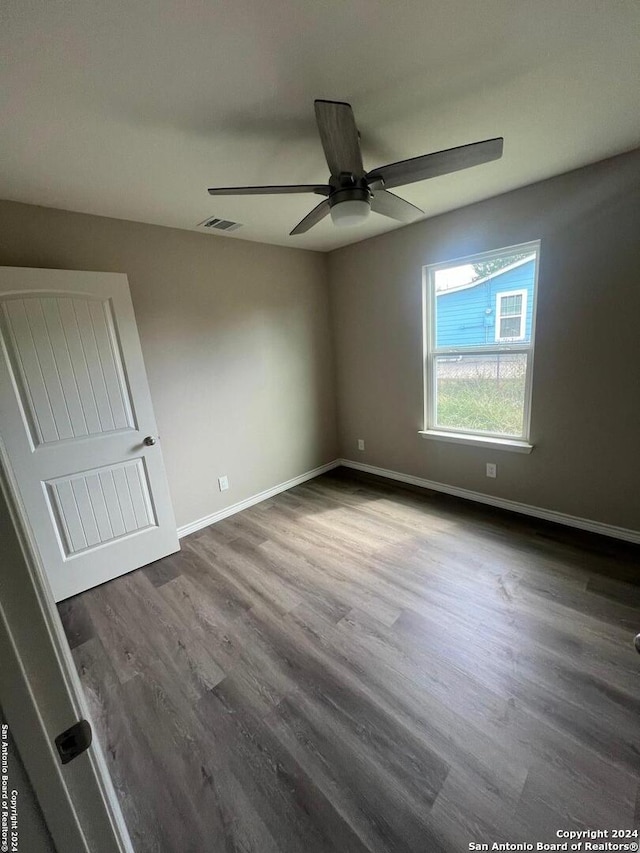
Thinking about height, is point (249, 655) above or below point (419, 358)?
below

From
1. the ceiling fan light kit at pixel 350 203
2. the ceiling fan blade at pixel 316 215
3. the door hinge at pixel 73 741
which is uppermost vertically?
the ceiling fan blade at pixel 316 215

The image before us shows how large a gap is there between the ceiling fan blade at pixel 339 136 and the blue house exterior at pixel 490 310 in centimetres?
173

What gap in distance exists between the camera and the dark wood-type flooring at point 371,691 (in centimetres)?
112

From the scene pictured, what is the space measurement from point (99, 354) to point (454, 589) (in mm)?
2699

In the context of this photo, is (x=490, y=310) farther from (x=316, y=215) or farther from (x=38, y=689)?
(x=38, y=689)

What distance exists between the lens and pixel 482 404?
2979mm

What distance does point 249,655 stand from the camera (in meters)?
1.73

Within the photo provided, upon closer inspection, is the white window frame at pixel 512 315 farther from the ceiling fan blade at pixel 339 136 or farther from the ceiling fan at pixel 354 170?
the ceiling fan blade at pixel 339 136

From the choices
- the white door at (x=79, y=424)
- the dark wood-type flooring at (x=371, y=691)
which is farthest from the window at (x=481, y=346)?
the white door at (x=79, y=424)

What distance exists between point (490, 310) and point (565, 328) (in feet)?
1.87

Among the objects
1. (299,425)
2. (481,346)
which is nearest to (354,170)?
(481,346)

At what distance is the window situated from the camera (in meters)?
2.61

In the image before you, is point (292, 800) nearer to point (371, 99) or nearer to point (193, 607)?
point (193, 607)

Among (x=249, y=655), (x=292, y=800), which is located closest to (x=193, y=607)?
(x=249, y=655)
